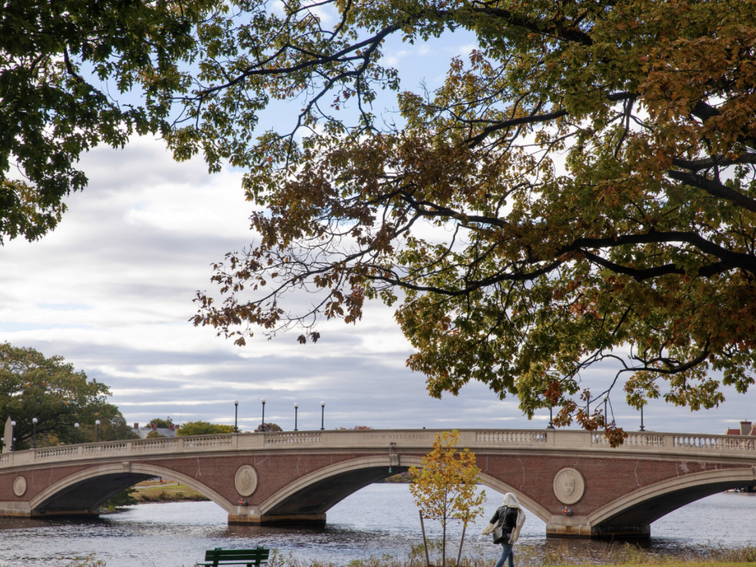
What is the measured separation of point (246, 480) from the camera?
4138 cm

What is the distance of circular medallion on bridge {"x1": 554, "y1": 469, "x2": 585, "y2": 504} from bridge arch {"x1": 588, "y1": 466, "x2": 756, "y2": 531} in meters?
1.02

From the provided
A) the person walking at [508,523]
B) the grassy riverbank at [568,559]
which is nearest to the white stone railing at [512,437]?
the grassy riverbank at [568,559]

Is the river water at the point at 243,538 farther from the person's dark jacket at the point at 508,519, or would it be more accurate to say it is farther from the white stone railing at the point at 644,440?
the person's dark jacket at the point at 508,519

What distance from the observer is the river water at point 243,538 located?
2991cm

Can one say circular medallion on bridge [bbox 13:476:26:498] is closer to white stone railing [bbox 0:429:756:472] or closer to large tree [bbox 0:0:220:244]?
white stone railing [bbox 0:429:756:472]

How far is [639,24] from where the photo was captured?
9.80 m

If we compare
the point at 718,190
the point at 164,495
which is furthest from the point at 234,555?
the point at 164,495

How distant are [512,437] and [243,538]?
13641mm

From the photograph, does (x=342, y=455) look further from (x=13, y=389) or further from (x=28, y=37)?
(x=13, y=389)

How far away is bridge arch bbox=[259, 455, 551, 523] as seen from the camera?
34975mm

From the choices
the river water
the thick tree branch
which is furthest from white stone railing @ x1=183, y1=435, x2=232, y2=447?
the thick tree branch

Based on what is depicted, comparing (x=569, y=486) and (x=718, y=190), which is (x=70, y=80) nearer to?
(x=718, y=190)

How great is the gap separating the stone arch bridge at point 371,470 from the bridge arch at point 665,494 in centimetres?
4

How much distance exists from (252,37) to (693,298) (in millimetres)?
8776
